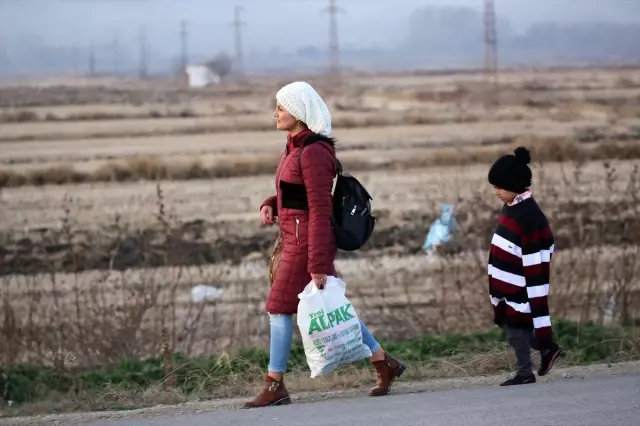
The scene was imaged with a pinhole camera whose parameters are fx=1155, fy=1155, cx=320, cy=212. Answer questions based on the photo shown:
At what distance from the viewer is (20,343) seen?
28.2ft

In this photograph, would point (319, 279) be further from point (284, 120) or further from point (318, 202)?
point (284, 120)

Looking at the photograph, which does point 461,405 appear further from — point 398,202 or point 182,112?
point 182,112

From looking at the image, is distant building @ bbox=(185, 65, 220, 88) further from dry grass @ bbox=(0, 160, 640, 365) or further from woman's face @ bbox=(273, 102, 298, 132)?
woman's face @ bbox=(273, 102, 298, 132)

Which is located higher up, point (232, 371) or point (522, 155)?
point (522, 155)

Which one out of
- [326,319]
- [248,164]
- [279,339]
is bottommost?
[248,164]

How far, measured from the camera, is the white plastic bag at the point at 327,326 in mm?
5535

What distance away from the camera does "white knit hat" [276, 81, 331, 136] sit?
18.2 ft

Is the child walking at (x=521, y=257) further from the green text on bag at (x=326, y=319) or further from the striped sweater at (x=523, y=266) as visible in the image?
the green text on bag at (x=326, y=319)

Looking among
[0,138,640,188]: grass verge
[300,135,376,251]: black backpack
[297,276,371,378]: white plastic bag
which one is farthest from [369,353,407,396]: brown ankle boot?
[0,138,640,188]: grass verge

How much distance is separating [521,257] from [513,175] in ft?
1.37

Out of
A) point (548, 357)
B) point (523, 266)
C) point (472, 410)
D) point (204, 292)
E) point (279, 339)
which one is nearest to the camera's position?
point (472, 410)

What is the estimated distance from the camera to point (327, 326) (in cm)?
556

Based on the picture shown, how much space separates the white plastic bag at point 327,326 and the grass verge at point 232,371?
2.32ft

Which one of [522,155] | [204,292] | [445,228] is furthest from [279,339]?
[445,228]
